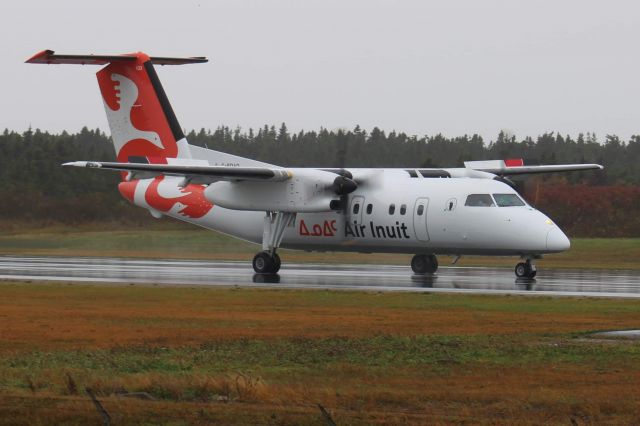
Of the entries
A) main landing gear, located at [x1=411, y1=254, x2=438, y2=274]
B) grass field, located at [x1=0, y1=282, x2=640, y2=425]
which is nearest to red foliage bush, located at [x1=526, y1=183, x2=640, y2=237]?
main landing gear, located at [x1=411, y1=254, x2=438, y2=274]

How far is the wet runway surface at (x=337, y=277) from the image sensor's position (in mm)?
29766

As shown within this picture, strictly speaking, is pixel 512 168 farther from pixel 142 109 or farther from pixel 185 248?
pixel 185 248

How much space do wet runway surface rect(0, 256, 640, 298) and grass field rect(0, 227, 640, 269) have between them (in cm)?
538

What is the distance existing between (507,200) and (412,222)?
2935 mm

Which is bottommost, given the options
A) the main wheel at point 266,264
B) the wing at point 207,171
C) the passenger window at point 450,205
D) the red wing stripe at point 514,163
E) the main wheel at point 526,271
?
the main wheel at point 266,264

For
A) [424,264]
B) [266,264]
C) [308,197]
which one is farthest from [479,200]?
[266,264]

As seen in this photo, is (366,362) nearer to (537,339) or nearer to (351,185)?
(537,339)

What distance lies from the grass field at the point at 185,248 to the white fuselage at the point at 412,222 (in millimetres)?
7878

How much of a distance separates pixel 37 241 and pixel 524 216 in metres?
27.6

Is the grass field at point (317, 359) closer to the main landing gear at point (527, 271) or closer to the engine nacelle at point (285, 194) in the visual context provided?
the main landing gear at point (527, 271)

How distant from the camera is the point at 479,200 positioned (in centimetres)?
3312

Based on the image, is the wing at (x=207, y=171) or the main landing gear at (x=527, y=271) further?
the wing at (x=207, y=171)

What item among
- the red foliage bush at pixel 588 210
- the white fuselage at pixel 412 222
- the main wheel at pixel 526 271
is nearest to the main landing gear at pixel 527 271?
the main wheel at pixel 526 271

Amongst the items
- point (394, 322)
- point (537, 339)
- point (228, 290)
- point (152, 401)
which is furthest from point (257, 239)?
point (152, 401)
